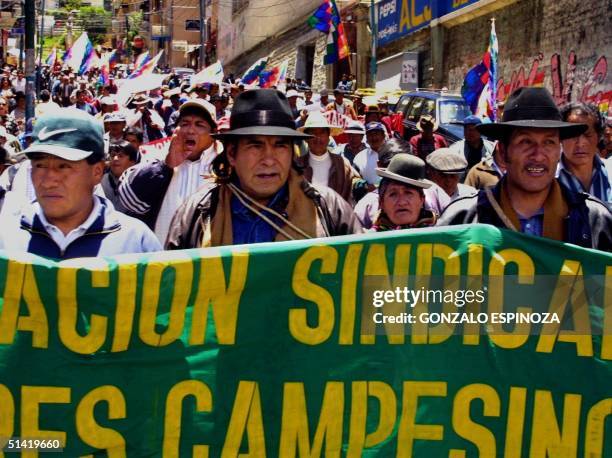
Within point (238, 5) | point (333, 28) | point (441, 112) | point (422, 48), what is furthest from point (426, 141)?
point (238, 5)

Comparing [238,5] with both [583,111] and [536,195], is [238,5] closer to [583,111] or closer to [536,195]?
[583,111]

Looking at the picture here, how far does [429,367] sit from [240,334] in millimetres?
703

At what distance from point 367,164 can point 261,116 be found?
668 cm

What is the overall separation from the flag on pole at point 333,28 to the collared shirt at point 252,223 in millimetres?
27350

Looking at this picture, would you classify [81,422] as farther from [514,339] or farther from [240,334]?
[514,339]

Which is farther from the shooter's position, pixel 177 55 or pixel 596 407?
pixel 177 55

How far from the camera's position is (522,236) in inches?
149

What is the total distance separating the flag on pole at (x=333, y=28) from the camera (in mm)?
31484

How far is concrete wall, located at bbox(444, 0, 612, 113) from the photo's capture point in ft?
65.0

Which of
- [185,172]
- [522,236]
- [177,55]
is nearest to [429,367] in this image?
[522,236]

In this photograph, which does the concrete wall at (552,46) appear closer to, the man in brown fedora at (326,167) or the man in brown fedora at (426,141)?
the man in brown fedora at (426,141)

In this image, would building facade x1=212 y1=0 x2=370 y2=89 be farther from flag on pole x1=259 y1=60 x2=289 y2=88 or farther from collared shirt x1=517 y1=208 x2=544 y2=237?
collared shirt x1=517 y1=208 x2=544 y2=237

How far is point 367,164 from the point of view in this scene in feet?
35.5

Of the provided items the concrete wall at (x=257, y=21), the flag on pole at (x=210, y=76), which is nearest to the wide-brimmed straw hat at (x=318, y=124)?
the flag on pole at (x=210, y=76)
